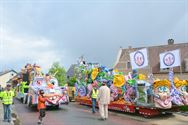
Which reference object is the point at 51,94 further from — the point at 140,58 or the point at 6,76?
the point at 6,76

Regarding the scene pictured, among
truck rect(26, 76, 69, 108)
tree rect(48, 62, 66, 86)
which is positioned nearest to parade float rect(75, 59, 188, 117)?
truck rect(26, 76, 69, 108)

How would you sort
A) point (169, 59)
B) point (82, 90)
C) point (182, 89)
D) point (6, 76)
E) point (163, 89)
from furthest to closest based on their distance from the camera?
point (6, 76)
point (82, 90)
point (182, 89)
point (169, 59)
point (163, 89)

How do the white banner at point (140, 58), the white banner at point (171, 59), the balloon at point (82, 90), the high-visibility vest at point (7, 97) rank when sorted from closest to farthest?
the high-visibility vest at point (7, 97)
the white banner at point (171, 59)
the white banner at point (140, 58)
the balloon at point (82, 90)

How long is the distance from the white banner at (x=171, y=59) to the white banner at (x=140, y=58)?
912mm

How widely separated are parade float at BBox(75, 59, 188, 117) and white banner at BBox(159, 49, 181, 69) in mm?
983

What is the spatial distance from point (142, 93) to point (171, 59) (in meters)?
2.35

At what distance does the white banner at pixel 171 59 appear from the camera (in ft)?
55.8

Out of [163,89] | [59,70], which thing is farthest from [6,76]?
[163,89]

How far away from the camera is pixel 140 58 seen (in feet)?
59.6

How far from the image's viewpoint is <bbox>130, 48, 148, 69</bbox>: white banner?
17.9 m

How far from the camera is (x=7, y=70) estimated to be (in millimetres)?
101938

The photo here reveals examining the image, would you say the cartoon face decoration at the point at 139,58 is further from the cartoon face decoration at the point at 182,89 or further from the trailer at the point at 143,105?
the cartoon face decoration at the point at 182,89

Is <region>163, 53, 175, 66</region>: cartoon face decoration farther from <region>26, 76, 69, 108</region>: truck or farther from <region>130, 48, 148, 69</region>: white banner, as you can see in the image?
<region>26, 76, 69, 108</region>: truck

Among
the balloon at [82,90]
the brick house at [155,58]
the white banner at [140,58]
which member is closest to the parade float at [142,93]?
the white banner at [140,58]
